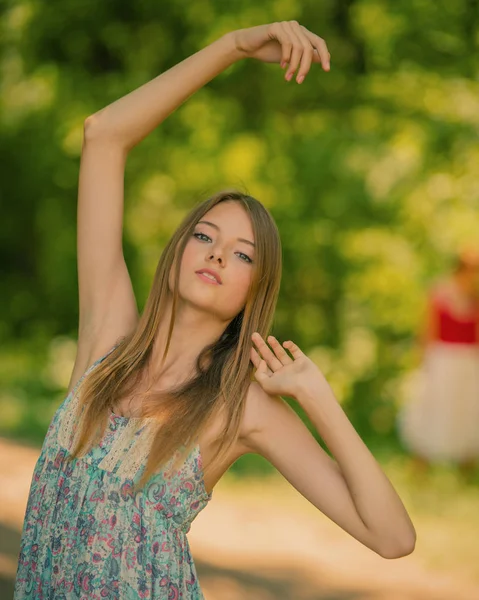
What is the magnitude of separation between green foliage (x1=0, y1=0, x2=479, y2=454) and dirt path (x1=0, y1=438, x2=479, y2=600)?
7.11ft

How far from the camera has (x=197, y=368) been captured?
1946 mm

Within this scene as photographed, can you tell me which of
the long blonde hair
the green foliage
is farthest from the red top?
the long blonde hair

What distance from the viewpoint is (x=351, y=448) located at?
66.1 inches

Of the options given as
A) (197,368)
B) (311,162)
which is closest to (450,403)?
(311,162)

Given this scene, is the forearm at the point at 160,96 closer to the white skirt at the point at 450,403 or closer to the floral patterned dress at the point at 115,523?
the floral patterned dress at the point at 115,523

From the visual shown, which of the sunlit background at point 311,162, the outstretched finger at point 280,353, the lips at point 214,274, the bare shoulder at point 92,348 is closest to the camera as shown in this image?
the outstretched finger at point 280,353

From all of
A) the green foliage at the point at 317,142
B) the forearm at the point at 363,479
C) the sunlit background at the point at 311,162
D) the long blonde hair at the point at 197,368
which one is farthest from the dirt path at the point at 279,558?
the forearm at the point at 363,479

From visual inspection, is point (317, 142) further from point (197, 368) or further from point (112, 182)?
point (197, 368)

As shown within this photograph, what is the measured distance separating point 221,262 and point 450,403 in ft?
14.6

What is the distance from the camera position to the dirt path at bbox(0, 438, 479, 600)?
162 inches

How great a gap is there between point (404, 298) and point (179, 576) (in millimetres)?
5400

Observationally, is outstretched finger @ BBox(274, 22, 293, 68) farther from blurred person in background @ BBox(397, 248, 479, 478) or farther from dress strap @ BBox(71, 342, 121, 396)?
blurred person in background @ BBox(397, 248, 479, 478)

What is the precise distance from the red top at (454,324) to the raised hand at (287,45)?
4.21 metres

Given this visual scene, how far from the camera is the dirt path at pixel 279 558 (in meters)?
4.12
